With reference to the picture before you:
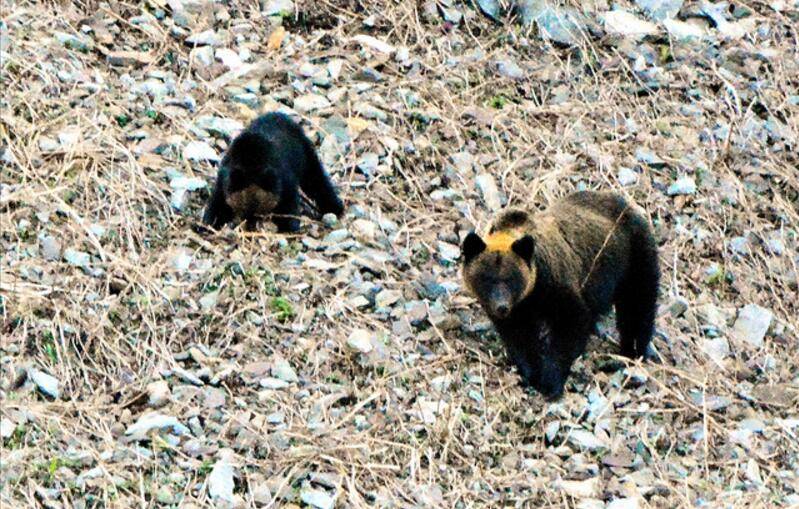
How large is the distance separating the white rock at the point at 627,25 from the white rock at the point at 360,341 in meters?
5.23

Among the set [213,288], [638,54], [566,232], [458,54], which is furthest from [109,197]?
[638,54]

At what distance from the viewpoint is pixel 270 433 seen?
8.62m

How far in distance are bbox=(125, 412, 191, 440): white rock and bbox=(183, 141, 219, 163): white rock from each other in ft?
9.82

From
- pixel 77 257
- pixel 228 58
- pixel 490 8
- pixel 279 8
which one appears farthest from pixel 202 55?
pixel 77 257

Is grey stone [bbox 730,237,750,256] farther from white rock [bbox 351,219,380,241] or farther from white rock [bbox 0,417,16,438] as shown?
white rock [bbox 0,417,16,438]

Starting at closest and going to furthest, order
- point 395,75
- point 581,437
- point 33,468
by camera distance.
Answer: point 33,468, point 581,437, point 395,75

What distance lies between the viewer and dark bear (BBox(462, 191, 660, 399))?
966 cm

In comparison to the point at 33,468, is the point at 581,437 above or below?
below

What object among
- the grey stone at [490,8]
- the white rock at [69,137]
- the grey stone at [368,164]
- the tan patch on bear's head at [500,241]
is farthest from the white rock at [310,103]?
the tan patch on bear's head at [500,241]

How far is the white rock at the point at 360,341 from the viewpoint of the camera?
9.42m

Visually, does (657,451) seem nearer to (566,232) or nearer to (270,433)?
(566,232)

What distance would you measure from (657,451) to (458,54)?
490 cm

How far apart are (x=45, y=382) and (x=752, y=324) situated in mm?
5037

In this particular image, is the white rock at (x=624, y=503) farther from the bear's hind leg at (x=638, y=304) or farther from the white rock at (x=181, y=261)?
the white rock at (x=181, y=261)
